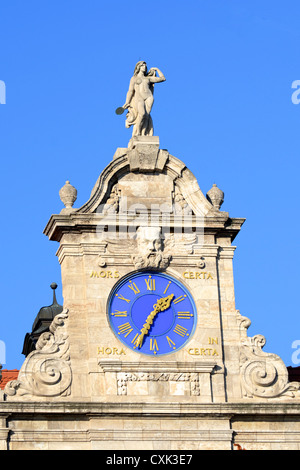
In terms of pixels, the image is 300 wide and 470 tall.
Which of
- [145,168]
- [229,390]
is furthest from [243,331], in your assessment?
[145,168]

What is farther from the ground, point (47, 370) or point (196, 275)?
point (196, 275)

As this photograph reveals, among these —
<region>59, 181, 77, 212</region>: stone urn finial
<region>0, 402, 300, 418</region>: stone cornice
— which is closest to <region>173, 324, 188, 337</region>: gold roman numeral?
<region>0, 402, 300, 418</region>: stone cornice

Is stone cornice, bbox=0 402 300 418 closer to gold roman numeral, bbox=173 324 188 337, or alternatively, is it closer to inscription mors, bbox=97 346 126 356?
inscription mors, bbox=97 346 126 356

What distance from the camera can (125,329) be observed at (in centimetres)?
4384

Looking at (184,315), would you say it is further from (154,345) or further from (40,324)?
(40,324)

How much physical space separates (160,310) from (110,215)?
7.95 feet

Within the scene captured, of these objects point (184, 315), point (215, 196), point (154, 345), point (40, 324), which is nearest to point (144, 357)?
point (154, 345)

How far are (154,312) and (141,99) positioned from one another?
16.7 feet

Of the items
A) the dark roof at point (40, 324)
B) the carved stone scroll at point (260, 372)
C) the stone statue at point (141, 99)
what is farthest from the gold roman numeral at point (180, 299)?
the dark roof at point (40, 324)

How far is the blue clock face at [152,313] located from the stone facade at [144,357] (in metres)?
0.17

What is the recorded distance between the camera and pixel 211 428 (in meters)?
43.2

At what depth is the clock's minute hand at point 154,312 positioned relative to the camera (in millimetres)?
43750

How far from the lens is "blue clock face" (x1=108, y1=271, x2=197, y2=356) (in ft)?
144

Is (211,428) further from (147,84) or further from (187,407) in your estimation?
(147,84)
